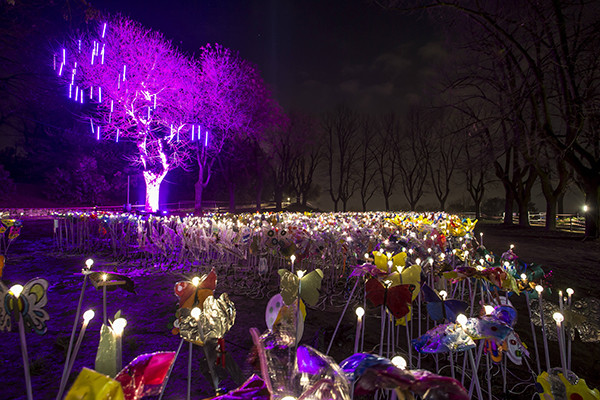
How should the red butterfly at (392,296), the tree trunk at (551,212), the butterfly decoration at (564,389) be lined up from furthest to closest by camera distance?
the tree trunk at (551,212) → the red butterfly at (392,296) → the butterfly decoration at (564,389)

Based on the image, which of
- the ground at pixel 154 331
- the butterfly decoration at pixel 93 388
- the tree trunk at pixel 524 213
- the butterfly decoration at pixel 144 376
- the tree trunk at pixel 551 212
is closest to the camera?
the butterfly decoration at pixel 93 388

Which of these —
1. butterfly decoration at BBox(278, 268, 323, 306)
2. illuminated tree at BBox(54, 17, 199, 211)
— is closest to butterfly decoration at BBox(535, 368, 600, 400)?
butterfly decoration at BBox(278, 268, 323, 306)

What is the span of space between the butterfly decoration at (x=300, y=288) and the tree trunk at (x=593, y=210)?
1581cm

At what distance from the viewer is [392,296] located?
1.34m

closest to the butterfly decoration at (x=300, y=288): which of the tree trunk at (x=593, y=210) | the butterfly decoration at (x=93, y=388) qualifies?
the butterfly decoration at (x=93, y=388)

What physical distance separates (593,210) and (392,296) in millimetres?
16036

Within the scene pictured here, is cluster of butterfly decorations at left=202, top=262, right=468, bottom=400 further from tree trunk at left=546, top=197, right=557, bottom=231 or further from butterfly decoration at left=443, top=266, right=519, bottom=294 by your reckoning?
tree trunk at left=546, top=197, right=557, bottom=231

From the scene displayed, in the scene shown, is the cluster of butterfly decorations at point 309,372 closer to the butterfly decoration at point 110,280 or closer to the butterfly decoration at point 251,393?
the butterfly decoration at point 251,393

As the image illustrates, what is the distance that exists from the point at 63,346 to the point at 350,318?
2.94m

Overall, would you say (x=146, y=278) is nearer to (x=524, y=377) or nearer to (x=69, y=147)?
(x=524, y=377)

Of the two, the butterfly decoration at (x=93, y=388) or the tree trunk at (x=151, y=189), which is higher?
the tree trunk at (x=151, y=189)

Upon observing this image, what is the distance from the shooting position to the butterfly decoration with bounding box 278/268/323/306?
1.13 m

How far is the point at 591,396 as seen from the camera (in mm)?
876

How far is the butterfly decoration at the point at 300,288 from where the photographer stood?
1.13 meters
